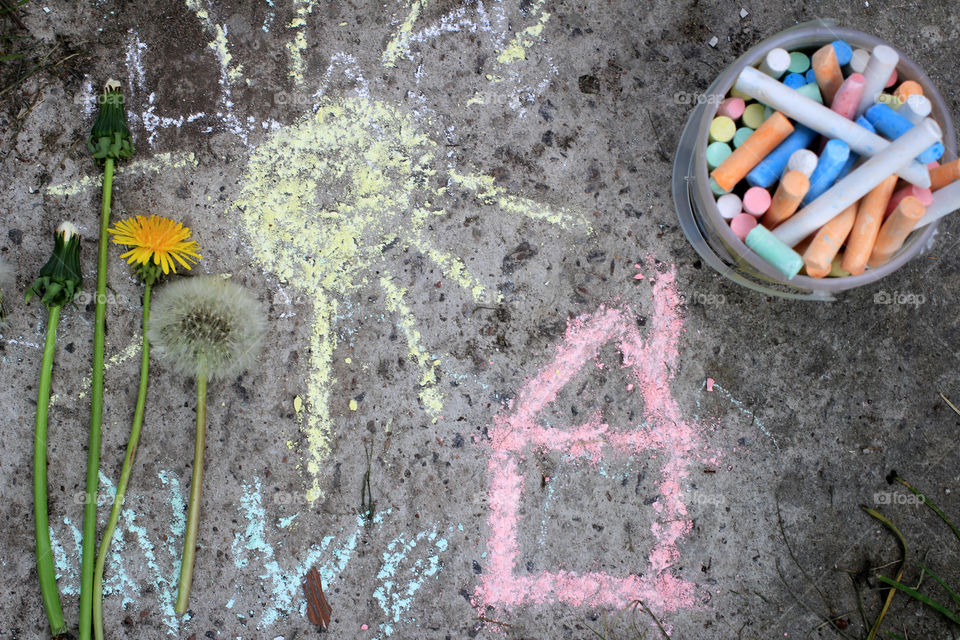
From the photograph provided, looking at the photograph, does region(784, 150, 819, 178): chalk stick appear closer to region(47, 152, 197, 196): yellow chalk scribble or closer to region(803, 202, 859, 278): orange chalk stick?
region(803, 202, 859, 278): orange chalk stick

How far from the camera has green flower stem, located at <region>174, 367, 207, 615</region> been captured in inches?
77.0

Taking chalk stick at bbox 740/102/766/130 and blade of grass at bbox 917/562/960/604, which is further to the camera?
blade of grass at bbox 917/562/960/604

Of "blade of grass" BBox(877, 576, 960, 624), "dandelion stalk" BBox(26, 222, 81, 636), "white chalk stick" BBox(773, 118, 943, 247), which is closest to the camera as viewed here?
"white chalk stick" BBox(773, 118, 943, 247)

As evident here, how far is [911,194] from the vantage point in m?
1.77

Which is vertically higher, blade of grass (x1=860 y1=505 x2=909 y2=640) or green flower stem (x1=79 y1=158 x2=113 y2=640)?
green flower stem (x1=79 y1=158 x2=113 y2=640)

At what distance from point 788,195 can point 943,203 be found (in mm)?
427

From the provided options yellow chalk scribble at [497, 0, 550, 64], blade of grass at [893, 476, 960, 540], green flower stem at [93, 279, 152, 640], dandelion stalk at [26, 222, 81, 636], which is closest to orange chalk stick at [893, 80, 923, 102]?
yellow chalk scribble at [497, 0, 550, 64]

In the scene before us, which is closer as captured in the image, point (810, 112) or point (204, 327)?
point (810, 112)

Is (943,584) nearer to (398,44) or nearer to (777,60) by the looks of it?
(777,60)

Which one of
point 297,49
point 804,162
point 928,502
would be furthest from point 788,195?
point 297,49

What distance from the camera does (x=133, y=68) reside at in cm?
215

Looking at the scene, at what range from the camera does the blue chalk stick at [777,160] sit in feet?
5.99

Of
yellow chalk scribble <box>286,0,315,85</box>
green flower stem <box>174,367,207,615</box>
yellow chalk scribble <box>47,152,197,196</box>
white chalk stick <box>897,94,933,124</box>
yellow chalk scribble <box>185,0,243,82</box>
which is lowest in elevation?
green flower stem <box>174,367,207,615</box>

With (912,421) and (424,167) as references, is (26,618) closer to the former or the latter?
(424,167)
